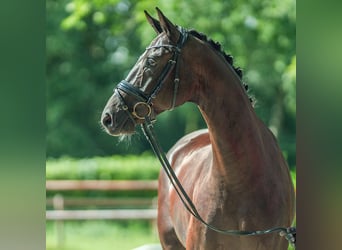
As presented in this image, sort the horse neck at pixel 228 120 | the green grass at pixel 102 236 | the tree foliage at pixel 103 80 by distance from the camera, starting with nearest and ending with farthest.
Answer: the horse neck at pixel 228 120, the green grass at pixel 102 236, the tree foliage at pixel 103 80

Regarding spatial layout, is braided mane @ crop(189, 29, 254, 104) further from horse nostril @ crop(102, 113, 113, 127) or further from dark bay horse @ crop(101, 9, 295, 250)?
horse nostril @ crop(102, 113, 113, 127)

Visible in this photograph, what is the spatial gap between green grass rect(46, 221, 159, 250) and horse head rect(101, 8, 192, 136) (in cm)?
622

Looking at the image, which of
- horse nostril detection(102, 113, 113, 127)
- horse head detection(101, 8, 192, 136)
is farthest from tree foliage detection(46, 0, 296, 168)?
horse nostril detection(102, 113, 113, 127)

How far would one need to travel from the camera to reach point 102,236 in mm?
10422

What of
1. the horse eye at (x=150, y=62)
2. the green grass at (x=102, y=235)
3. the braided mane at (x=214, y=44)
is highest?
the braided mane at (x=214, y=44)

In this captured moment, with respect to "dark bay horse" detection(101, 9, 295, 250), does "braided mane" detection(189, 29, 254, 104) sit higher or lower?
higher

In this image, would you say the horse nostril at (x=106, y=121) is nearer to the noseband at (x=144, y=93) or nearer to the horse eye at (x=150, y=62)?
the noseband at (x=144, y=93)

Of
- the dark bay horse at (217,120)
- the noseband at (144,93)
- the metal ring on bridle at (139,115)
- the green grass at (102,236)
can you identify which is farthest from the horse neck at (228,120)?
the green grass at (102,236)

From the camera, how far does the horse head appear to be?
2994 millimetres

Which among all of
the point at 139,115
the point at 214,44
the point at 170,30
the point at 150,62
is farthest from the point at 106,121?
the point at 214,44

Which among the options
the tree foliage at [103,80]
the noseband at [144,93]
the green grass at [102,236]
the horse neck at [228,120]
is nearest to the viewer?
the noseband at [144,93]

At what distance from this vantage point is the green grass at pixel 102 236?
9391 mm

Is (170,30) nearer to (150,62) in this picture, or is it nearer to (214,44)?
(150,62)
